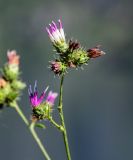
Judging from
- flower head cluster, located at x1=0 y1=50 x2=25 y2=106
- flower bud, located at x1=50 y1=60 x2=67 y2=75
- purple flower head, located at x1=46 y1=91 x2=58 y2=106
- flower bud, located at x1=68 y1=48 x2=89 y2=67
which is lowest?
flower head cluster, located at x1=0 y1=50 x2=25 y2=106

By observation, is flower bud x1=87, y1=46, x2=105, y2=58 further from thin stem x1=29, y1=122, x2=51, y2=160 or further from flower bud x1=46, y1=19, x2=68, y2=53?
thin stem x1=29, y1=122, x2=51, y2=160

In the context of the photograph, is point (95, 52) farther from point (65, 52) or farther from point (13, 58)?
point (13, 58)

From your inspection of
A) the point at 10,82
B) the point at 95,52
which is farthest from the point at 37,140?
the point at 95,52

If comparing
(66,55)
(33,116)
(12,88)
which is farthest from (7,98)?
(66,55)

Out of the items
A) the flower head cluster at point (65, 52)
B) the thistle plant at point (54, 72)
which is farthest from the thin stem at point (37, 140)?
the flower head cluster at point (65, 52)

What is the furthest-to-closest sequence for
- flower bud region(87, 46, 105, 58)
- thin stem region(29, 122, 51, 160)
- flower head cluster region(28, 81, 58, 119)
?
1. flower bud region(87, 46, 105, 58)
2. flower head cluster region(28, 81, 58, 119)
3. thin stem region(29, 122, 51, 160)

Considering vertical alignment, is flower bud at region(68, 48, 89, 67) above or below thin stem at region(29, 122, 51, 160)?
above

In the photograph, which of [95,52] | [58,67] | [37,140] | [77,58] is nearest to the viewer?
[37,140]

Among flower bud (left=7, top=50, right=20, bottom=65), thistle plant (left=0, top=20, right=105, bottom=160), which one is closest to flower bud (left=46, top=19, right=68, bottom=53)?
thistle plant (left=0, top=20, right=105, bottom=160)
